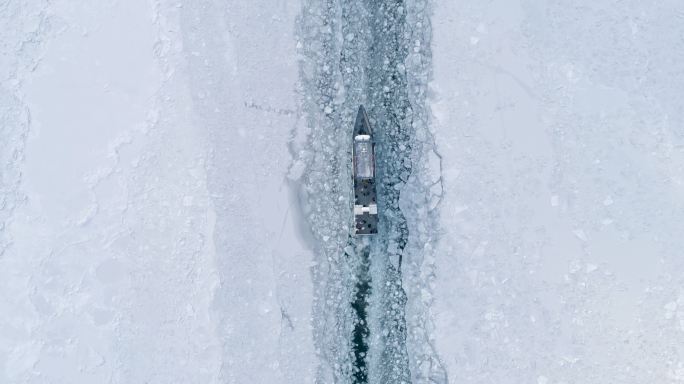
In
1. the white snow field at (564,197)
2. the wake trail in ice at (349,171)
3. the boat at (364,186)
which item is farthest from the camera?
the wake trail in ice at (349,171)

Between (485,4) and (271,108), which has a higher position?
(485,4)

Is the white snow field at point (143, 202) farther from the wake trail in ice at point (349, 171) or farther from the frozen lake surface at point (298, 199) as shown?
the wake trail in ice at point (349, 171)

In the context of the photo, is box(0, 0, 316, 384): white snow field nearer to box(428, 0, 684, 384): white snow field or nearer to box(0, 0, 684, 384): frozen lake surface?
box(0, 0, 684, 384): frozen lake surface

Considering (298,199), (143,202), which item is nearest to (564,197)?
(298,199)

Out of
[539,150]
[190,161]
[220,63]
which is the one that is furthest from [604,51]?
[190,161]

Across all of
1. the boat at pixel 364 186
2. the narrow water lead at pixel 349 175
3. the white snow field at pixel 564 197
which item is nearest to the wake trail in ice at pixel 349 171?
the narrow water lead at pixel 349 175

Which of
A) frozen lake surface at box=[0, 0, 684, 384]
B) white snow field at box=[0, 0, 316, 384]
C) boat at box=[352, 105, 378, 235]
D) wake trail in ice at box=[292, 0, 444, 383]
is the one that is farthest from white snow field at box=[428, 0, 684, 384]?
white snow field at box=[0, 0, 316, 384]

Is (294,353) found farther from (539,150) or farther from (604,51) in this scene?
(604,51)
